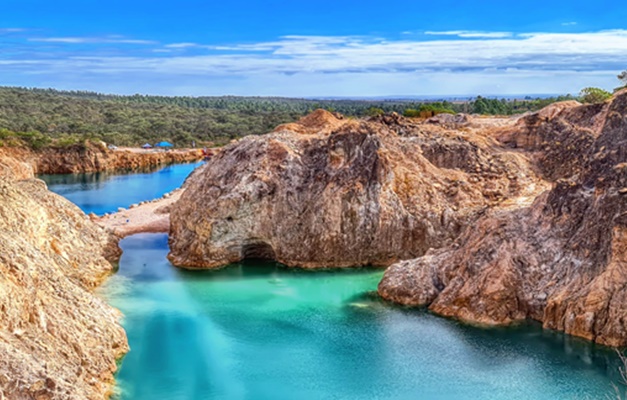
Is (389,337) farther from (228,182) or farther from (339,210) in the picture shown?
(228,182)

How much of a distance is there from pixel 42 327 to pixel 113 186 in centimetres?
4936

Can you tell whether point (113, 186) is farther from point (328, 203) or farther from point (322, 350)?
point (322, 350)

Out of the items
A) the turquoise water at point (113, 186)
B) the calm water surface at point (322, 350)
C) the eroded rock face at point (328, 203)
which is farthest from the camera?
the turquoise water at point (113, 186)

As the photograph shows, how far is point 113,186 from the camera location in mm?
66250

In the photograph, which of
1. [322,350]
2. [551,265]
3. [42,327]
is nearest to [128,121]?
[322,350]

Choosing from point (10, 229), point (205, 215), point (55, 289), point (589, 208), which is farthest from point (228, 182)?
point (589, 208)

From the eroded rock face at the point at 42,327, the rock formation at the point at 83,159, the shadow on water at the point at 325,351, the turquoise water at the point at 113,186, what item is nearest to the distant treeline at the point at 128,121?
the rock formation at the point at 83,159

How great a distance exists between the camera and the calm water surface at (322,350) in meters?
20.4

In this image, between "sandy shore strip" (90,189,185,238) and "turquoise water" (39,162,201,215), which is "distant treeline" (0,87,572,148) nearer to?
"turquoise water" (39,162,201,215)

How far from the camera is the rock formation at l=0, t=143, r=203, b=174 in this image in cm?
7462

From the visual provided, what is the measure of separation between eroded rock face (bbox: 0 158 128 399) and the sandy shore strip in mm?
13181

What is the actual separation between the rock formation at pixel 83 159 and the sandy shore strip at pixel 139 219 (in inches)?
1085

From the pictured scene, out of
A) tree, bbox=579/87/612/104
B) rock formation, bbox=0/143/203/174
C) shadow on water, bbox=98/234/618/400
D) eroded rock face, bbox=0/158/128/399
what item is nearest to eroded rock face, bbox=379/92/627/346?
shadow on water, bbox=98/234/618/400

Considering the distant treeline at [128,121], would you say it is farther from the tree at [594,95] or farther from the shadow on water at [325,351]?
the shadow on water at [325,351]
